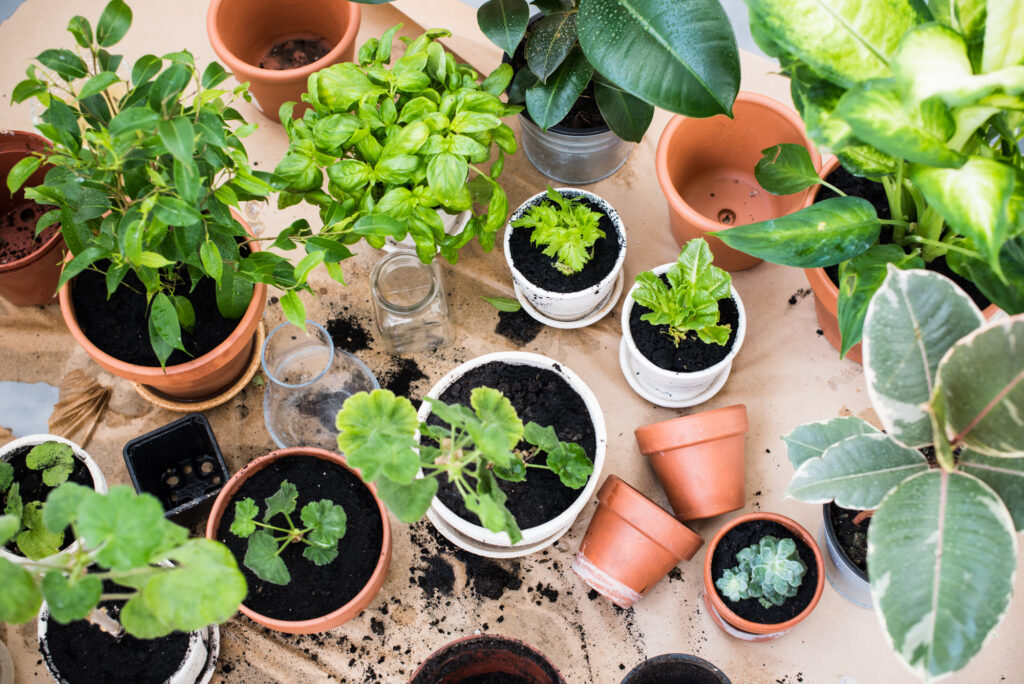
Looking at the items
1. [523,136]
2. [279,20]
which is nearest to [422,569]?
[523,136]

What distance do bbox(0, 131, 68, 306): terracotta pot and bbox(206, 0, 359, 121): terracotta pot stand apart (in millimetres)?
393

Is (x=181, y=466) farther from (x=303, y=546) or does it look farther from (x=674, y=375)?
(x=674, y=375)

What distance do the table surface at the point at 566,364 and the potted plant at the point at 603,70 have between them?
0.12 m

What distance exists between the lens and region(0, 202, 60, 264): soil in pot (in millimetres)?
1521

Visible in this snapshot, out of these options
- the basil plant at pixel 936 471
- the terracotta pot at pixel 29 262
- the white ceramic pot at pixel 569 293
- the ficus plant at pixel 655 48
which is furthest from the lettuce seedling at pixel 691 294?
the terracotta pot at pixel 29 262

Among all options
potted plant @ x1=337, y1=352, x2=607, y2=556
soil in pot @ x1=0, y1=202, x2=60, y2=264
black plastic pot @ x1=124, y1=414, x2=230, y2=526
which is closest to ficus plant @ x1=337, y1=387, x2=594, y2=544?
potted plant @ x1=337, y1=352, x2=607, y2=556

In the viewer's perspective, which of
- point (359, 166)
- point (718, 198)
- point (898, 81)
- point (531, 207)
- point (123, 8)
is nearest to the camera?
point (898, 81)

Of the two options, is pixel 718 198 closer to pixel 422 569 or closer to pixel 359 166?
pixel 359 166

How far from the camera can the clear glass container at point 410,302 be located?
147 cm

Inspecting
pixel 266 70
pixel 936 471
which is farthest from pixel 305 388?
pixel 936 471

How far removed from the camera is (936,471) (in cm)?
91

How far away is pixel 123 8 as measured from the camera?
3.34 feet

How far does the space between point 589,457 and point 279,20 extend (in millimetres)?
1154

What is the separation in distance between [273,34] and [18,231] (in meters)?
0.66
